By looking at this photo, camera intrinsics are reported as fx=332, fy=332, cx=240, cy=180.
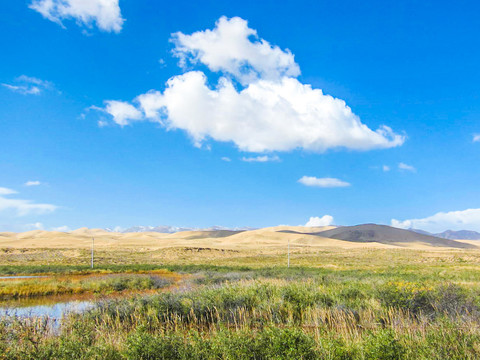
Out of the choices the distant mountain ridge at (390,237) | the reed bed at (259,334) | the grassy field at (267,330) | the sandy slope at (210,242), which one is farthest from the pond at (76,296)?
the distant mountain ridge at (390,237)

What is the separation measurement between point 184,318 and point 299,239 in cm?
11009

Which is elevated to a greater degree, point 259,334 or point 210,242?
point 259,334

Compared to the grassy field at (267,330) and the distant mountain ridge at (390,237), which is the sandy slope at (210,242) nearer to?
the distant mountain ridge at (390,237)

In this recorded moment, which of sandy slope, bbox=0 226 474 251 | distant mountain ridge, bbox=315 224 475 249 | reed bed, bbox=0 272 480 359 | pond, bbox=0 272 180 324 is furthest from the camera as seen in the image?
distant mountain ridge, bbox=315 224 475 249

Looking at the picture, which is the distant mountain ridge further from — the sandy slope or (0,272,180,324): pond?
(0,272,180,324): pond

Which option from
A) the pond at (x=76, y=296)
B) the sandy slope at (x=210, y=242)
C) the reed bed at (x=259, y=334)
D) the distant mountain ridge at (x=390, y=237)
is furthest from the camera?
the distant mountain ridge at (x=390, y=237)

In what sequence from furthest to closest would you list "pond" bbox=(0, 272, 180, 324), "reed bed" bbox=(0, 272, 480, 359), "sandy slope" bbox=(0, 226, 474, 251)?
"sandy slope" bbox=(0, 226, 474, 251) → "pond" bbox=(0, 272, 180, 324) → "reed bed" bbox=(0, 272, 480, 359)

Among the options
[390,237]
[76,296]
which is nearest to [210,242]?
[390,237]

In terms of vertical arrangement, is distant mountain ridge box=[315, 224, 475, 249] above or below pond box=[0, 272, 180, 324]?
below

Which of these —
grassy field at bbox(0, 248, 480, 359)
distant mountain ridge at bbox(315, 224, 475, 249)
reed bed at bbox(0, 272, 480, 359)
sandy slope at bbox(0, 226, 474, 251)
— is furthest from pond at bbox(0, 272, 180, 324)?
distant mountain ridge at bbox(315, 224, 475, 249)

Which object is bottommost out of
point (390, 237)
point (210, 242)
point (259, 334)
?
point (390, 237)

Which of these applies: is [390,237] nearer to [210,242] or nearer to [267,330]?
[210,242]

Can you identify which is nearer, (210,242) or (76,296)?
(76,296)

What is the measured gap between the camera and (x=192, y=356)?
5770 millimetres
